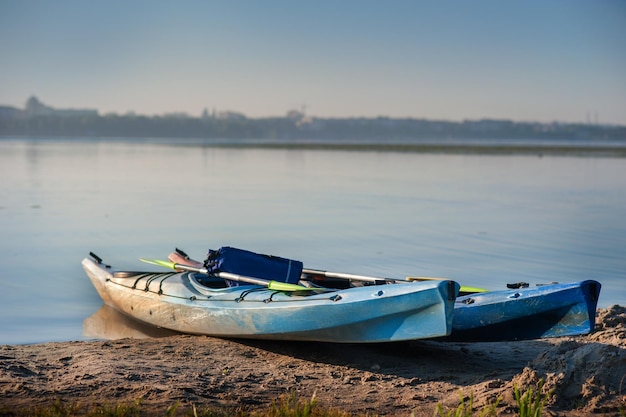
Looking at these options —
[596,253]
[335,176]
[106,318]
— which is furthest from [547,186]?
[106,318]

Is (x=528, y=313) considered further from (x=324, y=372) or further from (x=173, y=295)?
(x=173, y=295)

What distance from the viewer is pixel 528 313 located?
732cm

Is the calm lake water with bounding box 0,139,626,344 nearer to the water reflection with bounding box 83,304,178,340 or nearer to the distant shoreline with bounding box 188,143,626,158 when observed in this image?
the water reflection with bounding box 83,304,178,340

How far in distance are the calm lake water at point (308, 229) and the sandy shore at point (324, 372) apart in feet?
6.55

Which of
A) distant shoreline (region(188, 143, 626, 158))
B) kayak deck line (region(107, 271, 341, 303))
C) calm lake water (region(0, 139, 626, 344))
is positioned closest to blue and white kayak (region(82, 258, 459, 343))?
kayak deck line (region(107, 271, 341, 303))

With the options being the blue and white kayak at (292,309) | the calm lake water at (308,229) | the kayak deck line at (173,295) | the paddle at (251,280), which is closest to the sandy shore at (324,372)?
the blue and white kayak at (292,309)

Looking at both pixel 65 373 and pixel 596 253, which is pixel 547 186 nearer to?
pixel 596 253

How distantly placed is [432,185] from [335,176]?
695 centimetres

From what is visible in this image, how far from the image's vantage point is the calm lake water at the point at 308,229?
43.0ft

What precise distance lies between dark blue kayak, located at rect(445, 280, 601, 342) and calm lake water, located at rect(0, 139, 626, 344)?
12.6ft

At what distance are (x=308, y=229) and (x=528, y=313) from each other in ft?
39.1

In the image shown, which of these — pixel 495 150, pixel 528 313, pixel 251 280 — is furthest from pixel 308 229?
pixel 495 150

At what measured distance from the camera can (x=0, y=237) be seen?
1772cm

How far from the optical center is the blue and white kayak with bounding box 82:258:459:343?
6844 mm
